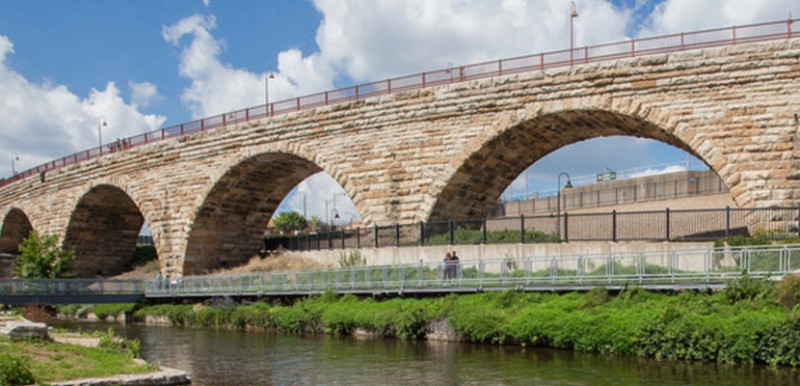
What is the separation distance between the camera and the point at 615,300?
635 inches

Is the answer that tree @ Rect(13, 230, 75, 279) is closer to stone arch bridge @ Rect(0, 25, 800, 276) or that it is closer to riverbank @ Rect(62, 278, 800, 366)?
stone arch bridge @ Rect(0, 25, 800, 276)

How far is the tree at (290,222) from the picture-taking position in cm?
8344

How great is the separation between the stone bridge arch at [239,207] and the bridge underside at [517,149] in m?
7.92

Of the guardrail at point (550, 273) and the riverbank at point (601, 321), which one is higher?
the guardrail at point (550, 273)

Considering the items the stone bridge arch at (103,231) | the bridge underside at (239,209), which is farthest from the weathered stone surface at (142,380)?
the stone bridge arch at (103,231)

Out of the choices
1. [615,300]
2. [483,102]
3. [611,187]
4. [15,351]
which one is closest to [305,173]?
[483,102]

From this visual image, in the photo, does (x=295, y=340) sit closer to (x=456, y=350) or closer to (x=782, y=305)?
(x=456, y=350)

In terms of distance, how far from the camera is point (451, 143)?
2561 centimetres

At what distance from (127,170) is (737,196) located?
28.3 metres

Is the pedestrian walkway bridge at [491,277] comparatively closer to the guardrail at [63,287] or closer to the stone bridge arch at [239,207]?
the guardrail at [63,287]

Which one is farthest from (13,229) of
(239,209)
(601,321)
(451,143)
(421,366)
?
(601,321)

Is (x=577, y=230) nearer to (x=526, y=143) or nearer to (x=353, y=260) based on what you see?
(x=526, y=143)

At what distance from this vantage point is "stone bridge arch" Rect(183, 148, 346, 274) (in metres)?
32.7

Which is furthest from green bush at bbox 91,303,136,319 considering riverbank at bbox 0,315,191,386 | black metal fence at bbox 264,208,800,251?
riverbank at bbox 0,315,191,386
